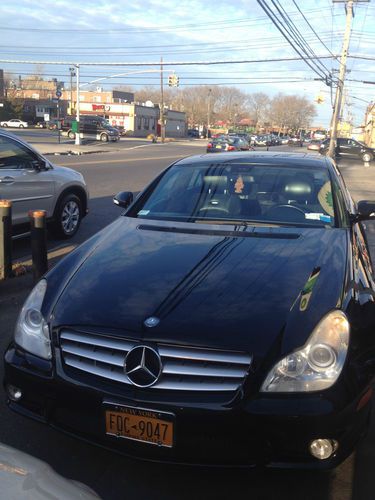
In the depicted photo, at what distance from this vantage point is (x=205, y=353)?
236 cm

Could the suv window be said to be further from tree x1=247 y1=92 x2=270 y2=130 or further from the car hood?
tree x1=247 y1=92 x2=270 y2=130

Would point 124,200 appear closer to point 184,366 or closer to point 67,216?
point 184,366

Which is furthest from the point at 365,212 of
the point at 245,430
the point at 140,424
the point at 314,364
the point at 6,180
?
the point at 6,180

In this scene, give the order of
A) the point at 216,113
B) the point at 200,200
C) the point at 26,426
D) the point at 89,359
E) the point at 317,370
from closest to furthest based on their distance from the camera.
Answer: the point at 317,370 < the point at 89,359 < the point at 26,426 < the point at 200,200 < the point at 216,113

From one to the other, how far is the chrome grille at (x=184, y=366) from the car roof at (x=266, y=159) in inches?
102

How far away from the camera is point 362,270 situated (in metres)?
3.34

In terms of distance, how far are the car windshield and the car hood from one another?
1.03ft

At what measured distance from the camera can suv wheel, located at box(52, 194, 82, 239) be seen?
26.6 feet

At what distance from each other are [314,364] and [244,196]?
2.11 m

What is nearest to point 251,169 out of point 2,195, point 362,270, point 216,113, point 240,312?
point 362,270

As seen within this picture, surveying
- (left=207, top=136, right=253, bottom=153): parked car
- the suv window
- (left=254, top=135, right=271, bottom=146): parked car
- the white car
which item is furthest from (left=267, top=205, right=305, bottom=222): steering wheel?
the white car

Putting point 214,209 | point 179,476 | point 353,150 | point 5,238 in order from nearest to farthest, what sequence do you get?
point 179,476 < point 214,209 < point 5,238 < point 353,150

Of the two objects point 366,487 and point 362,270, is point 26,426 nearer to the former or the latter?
point 366,487

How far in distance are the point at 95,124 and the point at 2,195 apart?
44913 mm
